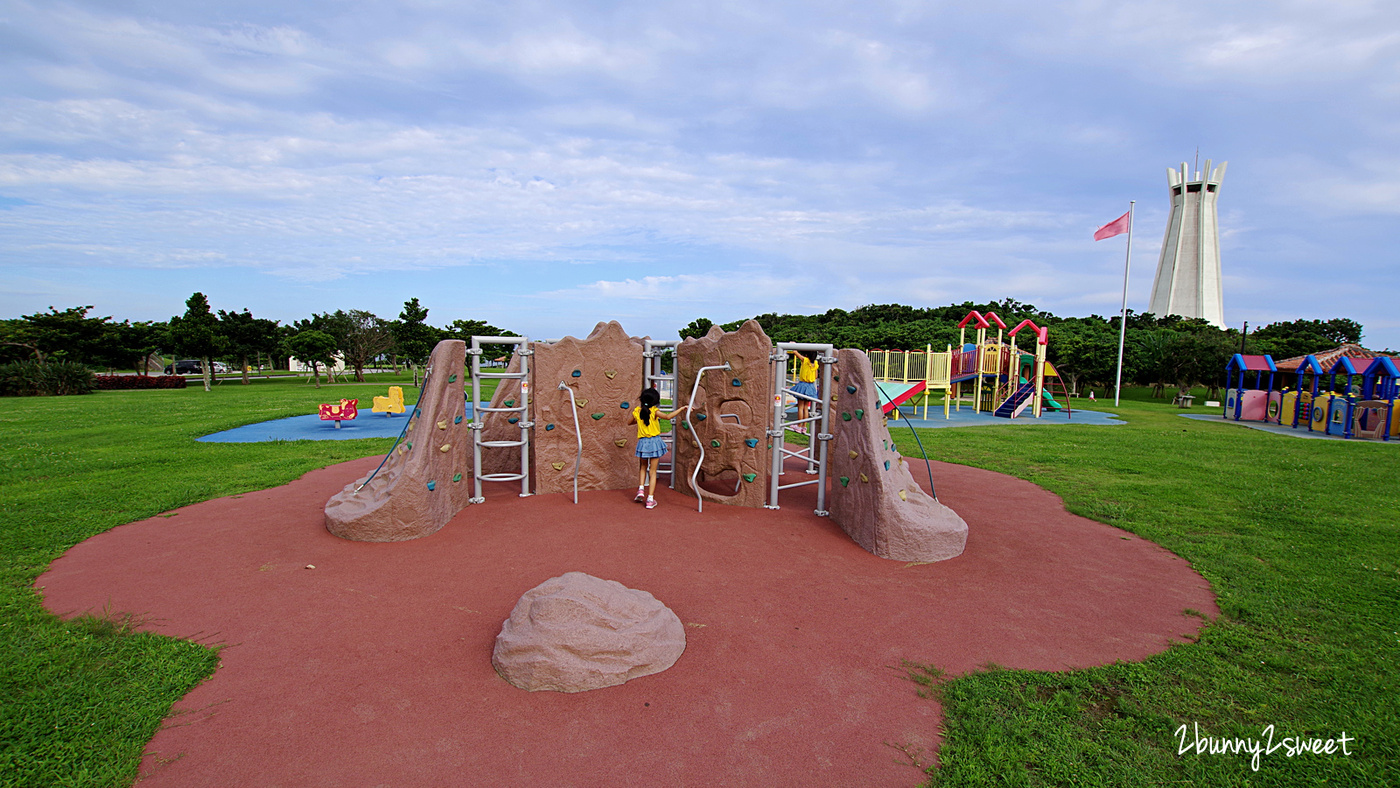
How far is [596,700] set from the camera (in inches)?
147

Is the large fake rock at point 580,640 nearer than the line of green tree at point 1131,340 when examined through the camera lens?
Yes

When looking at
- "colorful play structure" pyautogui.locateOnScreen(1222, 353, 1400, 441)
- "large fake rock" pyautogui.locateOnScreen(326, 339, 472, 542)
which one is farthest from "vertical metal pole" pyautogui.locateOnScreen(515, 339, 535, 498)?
"colorful play structure" pyautogui.locateOnScreen(1222, 353, 1400, 441)

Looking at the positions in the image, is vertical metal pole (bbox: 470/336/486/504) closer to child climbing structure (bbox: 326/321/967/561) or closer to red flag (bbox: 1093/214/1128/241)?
child climbing structure (bbox: 326/321/967/561)

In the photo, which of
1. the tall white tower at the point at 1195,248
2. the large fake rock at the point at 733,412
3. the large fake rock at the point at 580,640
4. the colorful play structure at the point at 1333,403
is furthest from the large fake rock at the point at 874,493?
the tall white tower at the point at 1195,248

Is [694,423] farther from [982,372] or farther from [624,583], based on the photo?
[982,372]

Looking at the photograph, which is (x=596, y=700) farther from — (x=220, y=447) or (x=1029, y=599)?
(x=220, y=447)

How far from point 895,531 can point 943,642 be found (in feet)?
5.99

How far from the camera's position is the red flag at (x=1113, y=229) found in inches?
979

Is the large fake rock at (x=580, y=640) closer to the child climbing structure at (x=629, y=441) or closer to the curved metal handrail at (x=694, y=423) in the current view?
the child climbing structure at (x=629, y=441)

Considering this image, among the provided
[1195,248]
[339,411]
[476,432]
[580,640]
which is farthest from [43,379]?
[1195,248]

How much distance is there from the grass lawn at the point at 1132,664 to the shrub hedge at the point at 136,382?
28.8m

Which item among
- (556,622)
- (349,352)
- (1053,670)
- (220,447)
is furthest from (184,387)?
(1053,670)

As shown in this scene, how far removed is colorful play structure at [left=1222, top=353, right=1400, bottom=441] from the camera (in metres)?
16.2

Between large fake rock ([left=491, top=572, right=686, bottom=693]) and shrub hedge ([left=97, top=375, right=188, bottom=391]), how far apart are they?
40731 mm
